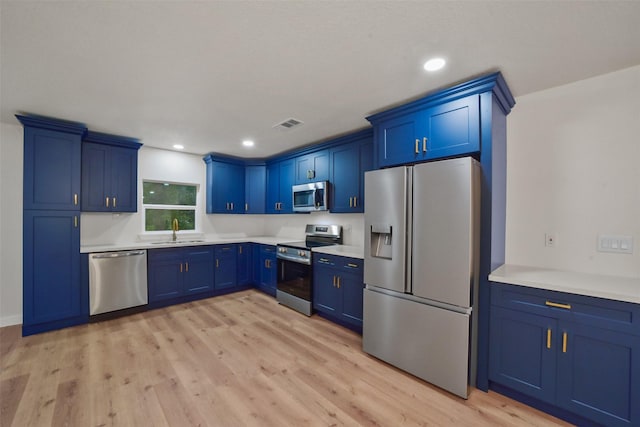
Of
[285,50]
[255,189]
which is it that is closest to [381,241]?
[285,50]

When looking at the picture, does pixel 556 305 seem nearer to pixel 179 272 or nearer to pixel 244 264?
pixel 244 264

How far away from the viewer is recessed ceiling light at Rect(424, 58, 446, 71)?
5.98 feet

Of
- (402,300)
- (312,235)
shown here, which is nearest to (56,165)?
(312,235)

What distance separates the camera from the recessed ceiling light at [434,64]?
1.82 meters

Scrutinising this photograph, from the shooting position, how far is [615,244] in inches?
77.8

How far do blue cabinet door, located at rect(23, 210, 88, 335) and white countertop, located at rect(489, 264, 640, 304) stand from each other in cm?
451

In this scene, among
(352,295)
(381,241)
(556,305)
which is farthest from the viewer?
(352,295)

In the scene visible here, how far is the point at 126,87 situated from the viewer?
2.25 meters

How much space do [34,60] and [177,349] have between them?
8.78 feet

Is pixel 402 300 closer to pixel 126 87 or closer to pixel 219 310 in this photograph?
pixel 219 310

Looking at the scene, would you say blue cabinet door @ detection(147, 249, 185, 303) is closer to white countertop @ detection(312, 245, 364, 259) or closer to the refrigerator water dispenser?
white countertop @ detection(312, 245, 364, 259)

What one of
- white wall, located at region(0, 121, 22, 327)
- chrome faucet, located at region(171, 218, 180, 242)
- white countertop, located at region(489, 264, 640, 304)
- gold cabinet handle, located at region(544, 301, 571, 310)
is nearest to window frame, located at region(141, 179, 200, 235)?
chrome faucet, located at region(171, 218, 180, 242)

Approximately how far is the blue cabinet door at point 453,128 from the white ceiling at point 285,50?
21cm

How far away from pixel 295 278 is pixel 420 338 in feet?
6.46
